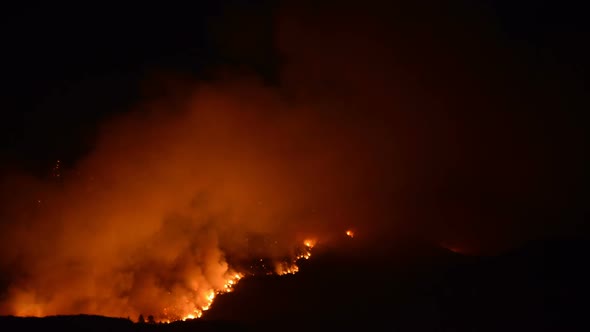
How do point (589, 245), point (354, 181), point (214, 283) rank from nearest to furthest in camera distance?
point (589, 245), point (214, 283), point (354, 181)

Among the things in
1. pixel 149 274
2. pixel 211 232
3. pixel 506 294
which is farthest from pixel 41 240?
pixel 506 294

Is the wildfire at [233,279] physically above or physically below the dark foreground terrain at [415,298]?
above

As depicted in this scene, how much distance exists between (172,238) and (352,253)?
9.30 m

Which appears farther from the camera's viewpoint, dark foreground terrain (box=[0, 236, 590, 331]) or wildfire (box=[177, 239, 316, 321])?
wildfire (box=[177, 239, 316, 321])

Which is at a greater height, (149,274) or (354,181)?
(354,181)

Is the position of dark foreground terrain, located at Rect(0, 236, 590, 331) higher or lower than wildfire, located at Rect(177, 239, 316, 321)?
lower

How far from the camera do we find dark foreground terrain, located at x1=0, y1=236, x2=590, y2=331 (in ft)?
49.7

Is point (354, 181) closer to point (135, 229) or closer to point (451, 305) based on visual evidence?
point (135, 229)

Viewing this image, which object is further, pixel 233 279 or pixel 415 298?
pixel 233 279

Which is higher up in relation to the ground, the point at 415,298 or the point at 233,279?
the point at 233,279

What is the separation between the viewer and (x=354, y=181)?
3747cm

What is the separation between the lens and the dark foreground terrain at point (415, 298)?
15156mm

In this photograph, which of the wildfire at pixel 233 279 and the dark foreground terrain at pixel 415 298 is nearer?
the dark foreground terrain at pixel 415 298

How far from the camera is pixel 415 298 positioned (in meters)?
18.0
